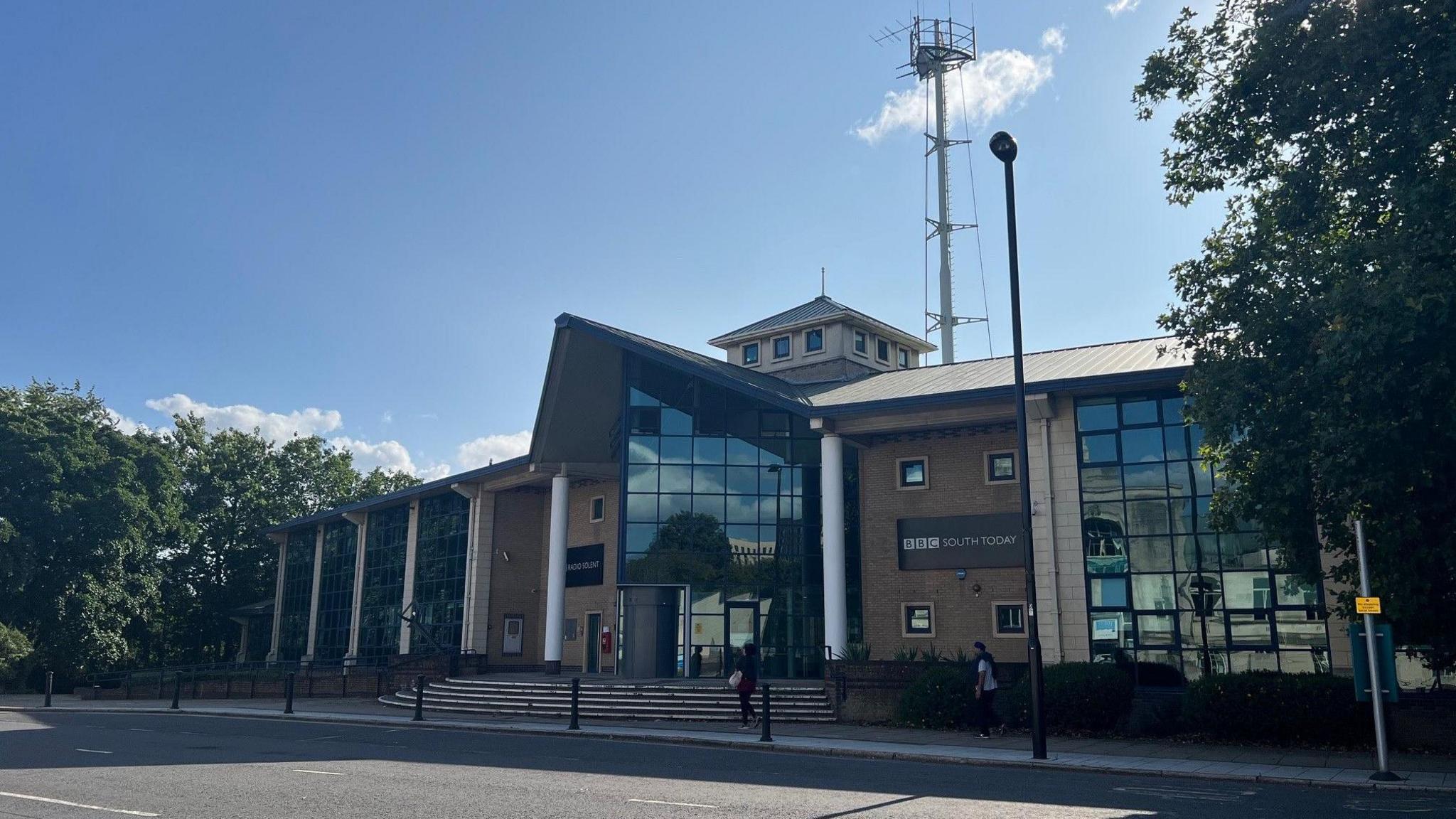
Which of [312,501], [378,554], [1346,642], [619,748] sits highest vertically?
[312,501]

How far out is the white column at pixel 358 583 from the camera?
42.8m

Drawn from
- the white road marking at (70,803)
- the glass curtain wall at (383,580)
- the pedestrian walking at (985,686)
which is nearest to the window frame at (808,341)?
the glass curtain wall at (383,580)

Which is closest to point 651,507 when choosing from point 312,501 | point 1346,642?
point 1346,642

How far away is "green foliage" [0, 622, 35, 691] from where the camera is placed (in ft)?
133

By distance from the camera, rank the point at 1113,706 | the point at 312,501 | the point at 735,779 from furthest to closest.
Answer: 1. the point at 312,501
2. the point at 1113,706
3. the point at 735,779

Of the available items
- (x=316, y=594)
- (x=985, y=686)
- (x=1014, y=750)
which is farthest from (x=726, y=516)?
(x=316, y=594)

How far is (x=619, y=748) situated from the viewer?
17.9 meters

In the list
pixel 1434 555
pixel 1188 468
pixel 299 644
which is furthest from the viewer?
pixel 299 644

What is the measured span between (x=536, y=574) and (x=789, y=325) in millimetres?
12055

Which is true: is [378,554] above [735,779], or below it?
above

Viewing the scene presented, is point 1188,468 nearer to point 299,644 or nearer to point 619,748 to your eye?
point 619,748

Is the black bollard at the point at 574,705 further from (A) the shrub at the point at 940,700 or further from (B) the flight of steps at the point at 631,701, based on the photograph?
(A) the shrub at the point at 940,700

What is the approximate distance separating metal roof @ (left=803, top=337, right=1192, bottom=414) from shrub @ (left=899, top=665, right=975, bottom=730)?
655 cm

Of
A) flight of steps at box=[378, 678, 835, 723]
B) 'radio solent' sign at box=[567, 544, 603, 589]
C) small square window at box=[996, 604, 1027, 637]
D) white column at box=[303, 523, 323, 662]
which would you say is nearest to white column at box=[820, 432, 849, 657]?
flight of steps at box=[378, 678, 835, 723]
